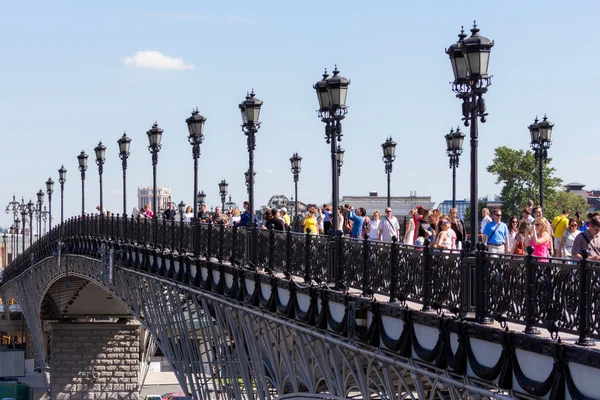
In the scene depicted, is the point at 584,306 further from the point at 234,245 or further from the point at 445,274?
the point at 234,245

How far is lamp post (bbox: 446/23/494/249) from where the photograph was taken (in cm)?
1348

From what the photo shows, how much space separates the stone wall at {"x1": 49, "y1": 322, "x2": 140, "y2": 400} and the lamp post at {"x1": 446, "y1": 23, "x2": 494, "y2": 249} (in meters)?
43.3

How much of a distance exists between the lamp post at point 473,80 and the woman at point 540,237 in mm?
1777

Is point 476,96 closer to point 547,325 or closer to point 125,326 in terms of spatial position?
point 547,325

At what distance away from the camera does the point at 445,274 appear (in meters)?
14.1

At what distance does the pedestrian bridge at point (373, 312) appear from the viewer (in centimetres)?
1158

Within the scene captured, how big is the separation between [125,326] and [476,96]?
43962 millimetres

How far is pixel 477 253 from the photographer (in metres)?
13.0

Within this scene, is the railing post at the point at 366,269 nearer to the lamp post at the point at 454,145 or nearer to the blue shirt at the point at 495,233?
the blue shirt at the point at 495,233

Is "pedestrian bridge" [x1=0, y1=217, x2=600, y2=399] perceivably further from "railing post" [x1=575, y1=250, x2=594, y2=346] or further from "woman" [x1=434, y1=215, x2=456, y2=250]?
"woman" [x1=434, y1=215, x2=456, y2=250]

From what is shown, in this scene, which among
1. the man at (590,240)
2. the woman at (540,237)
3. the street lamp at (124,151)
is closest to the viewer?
the man at (590,240)

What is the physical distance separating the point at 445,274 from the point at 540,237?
71.6 inches

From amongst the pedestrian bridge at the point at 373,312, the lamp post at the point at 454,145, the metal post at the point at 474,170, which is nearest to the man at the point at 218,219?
the pedestrian bridge at the point at 373,312

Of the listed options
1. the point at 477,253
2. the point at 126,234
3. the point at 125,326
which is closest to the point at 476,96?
the point at 477,253
